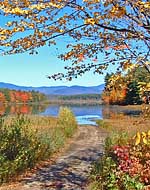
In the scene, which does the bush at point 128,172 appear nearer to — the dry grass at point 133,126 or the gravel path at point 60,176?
the dry grass at point 133,126

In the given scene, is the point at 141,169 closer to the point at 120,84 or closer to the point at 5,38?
the point at 120,84

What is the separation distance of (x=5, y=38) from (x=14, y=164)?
18.9 ft

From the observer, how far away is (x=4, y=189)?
966 centimetres

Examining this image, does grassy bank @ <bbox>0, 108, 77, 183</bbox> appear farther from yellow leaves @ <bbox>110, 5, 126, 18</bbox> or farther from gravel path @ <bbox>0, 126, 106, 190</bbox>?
yellow leaves @ <bbox>110, 5, 126, 18</bbox>

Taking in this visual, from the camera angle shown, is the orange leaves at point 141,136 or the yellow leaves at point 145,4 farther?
the yellow leaves at point 145,4

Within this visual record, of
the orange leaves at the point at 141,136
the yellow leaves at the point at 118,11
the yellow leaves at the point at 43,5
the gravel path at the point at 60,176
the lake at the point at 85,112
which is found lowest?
the lake at the point at 85,112

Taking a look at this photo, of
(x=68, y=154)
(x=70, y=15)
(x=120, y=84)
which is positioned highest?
(x=70, y=15)

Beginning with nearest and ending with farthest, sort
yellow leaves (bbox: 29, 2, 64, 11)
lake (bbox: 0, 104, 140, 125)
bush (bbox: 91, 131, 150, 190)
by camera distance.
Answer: yellow leaves (bbox: 29, 2, 64, 11)
bush (bbox: 91, 131, 150, 190)
lake (bbox: 0, 104, 140, 125)

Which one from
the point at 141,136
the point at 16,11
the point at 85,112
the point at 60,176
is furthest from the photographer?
the point at 85,112

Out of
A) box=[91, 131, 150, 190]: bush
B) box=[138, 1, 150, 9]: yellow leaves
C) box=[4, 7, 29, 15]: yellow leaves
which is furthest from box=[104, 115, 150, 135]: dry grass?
box=[4, 7, 29, 15]: yellow leaves

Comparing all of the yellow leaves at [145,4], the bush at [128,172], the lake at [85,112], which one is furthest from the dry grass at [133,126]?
the lake at [85,112]

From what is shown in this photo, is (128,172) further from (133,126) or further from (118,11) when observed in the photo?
(133,126)

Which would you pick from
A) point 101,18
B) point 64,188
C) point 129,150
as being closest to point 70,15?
point 101,18

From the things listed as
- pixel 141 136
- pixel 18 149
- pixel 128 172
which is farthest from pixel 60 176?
pixel 141 136
